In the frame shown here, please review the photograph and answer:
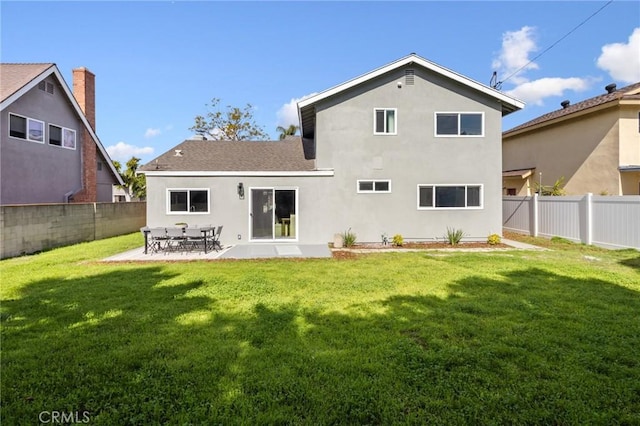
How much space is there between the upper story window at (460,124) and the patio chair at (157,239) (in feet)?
37.2

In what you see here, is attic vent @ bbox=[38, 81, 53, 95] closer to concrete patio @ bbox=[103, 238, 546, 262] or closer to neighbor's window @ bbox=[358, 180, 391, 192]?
concrete patio @ bbox=[103, 238, 546, 262]

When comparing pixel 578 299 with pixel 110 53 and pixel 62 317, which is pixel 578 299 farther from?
pixel 110 53

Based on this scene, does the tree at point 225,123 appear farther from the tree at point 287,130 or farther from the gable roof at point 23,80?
the gable roof at point 23,80

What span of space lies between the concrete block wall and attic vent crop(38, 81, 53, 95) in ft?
22.4

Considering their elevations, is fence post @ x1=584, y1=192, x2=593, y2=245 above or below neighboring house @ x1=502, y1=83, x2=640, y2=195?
below

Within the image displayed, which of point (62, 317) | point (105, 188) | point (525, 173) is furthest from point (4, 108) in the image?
point (525, 173)

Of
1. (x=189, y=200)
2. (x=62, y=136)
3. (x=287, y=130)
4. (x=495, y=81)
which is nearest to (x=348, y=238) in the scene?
(x=189, y=200)

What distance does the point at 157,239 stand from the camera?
1237 cm

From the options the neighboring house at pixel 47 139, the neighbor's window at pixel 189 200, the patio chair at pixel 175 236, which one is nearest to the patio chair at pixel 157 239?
the patio chair at pixel 175 236

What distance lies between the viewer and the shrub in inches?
564

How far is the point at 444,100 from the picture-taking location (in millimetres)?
14562

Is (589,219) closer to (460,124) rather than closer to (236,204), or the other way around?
(460,124)

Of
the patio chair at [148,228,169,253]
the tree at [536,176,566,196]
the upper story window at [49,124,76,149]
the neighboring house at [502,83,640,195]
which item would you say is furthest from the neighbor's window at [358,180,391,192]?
the upper story window at [49,124,76,149]

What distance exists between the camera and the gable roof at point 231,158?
14195mm
